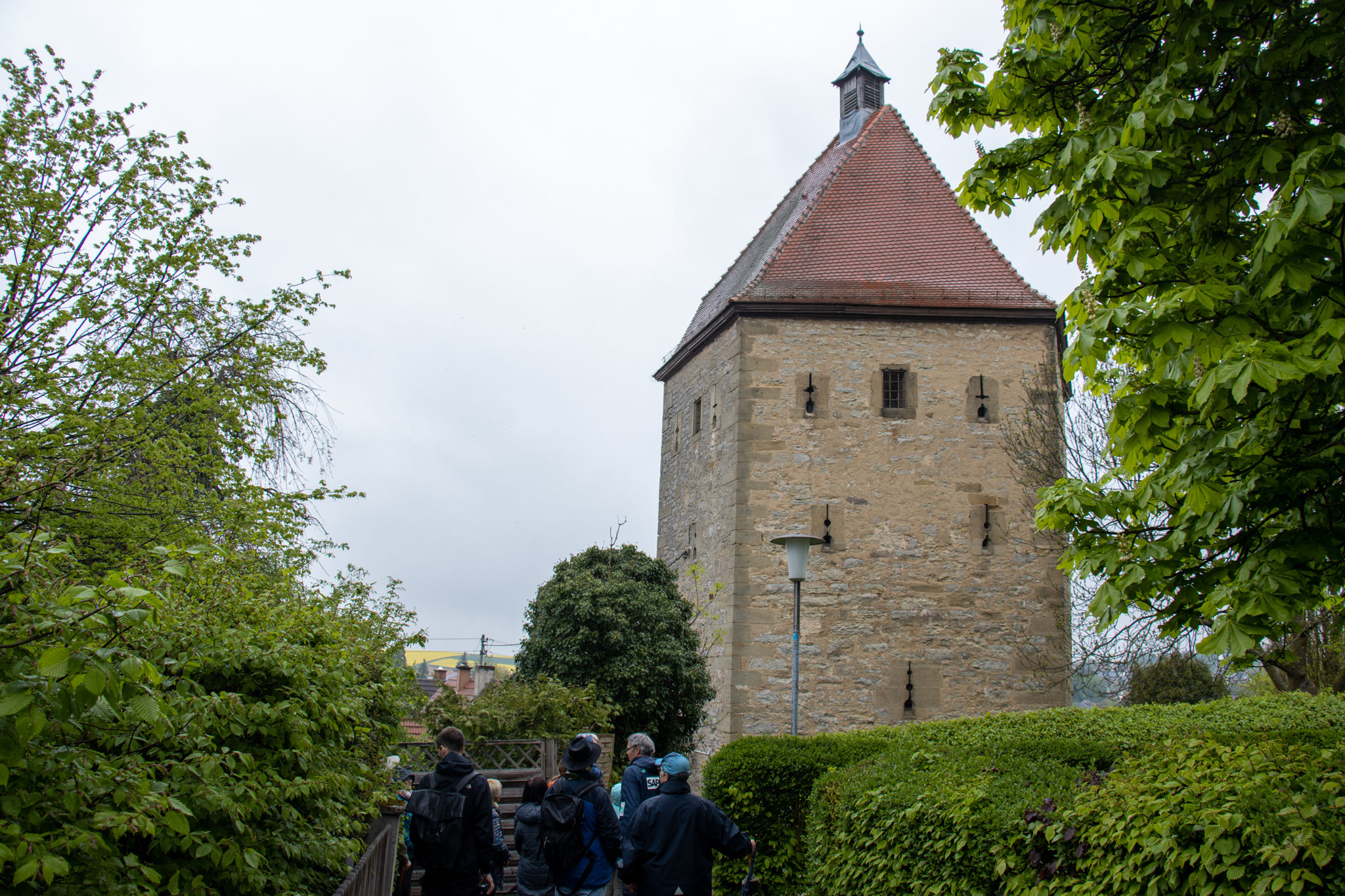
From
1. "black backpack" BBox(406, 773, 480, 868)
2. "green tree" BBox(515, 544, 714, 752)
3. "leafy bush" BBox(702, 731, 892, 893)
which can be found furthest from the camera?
"green tree" BBox(515, 544, 714, 752)

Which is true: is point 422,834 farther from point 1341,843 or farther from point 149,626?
point 1341,843

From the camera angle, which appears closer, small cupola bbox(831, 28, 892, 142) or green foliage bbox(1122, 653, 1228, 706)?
green foliage bbox(1122, 653, 1228, 706)

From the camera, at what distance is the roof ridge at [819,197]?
636 inches

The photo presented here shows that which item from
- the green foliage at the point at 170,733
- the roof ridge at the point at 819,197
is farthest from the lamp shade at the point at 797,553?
the roof ridge at the point at 819,197

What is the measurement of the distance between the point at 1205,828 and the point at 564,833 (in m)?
3.28

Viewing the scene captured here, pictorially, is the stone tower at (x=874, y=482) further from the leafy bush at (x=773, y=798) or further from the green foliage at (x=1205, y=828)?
the green foliage at (x=1205, y=828)

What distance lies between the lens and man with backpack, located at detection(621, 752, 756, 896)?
5.13 metres

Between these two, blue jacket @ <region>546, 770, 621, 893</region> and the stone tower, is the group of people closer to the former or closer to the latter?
blue jacket @ <region>546, 770, 621, 893</region>

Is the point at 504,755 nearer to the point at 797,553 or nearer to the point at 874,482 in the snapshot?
the point at 797,553

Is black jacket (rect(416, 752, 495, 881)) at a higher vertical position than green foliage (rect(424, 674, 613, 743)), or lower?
lower

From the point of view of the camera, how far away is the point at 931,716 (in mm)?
14188

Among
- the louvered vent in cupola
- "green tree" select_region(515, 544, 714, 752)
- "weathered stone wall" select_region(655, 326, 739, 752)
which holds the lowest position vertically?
"green tree" select_region(515, 544, 714, 752)

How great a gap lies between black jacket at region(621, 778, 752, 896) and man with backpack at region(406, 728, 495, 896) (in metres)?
0.83

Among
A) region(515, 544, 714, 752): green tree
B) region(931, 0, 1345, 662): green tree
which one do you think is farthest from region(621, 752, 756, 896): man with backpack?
region(515, 544, 714, 752): green tree
